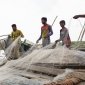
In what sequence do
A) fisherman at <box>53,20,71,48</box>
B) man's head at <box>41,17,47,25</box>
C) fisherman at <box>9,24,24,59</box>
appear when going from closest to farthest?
fisherman at <box>53,20,71,48</box> → man's head at <box>41,17,47,25</box> → fisherman at <box>9,24,24,59</box>

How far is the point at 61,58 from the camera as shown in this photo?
6059 mm

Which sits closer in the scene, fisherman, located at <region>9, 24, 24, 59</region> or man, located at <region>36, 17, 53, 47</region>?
man, located at <region>36, 17, 53, 47</region>

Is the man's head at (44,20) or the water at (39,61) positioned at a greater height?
the man's head at (44,20)

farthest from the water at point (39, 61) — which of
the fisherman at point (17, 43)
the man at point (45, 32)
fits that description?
the fisherman at point (17, 43)

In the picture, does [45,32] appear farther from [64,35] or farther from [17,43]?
[17,43]

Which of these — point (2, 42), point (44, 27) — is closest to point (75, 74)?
point (44, 27)

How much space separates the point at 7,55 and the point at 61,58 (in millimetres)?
3920

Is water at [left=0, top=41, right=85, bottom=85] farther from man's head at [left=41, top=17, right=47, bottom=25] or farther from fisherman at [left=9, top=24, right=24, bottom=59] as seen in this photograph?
fisherman at [left=9, top=24, right=24, bottom=59]

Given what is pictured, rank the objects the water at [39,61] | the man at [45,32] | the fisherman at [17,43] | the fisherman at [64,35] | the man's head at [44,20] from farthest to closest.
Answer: the fisherman at [17,43]
the man at [45,32]
the man's head at [44,20]
the fisherman at [64,35]
the water at [39,61]

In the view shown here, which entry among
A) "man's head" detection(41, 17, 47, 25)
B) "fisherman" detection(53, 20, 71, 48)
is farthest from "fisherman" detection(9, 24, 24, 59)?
"fisherman" detection(53, 20, 71, 48)

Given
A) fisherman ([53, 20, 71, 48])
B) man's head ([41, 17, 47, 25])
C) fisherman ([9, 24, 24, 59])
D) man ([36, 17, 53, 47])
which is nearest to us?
fisherman ([53, 20, 71, 48])

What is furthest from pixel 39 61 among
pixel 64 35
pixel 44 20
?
pixel 44 20

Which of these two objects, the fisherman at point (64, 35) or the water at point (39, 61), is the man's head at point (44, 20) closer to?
the fisherman at point (64, 35)

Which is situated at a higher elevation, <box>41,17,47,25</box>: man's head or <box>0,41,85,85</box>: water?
<box>41,17,47,25</box>: man's head
